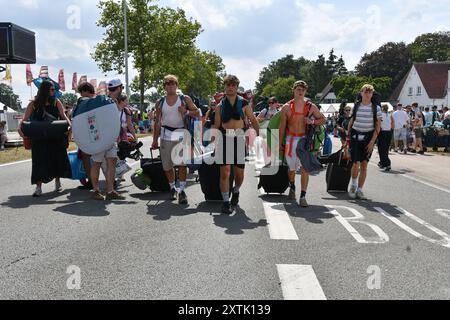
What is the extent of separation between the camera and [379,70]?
302ft

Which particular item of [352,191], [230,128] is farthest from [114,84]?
[352,191]

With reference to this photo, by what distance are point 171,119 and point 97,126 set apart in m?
1.23

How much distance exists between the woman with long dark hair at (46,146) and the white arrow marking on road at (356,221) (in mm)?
4681

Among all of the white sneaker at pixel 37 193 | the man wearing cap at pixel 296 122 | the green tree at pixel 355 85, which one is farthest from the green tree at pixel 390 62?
the white sneaker at pixel 37 193

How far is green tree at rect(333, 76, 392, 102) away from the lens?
278ft

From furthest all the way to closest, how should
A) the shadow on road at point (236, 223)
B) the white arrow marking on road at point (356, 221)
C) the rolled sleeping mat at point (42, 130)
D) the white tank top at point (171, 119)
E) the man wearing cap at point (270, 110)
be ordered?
the man wearing cap at point (270, 110), the rolled sleeping mat at point (42, 130), the white tank top at point (171, 119), the shadow on road at point (236, 223), the white arrow marking on road at point (356, 221)

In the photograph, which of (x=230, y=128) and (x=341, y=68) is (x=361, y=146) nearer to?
(x=230, y=128)

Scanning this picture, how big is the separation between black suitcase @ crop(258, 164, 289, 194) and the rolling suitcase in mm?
1049

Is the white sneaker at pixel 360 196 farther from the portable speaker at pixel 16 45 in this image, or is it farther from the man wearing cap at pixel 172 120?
the portable speaker at pixel 16 45

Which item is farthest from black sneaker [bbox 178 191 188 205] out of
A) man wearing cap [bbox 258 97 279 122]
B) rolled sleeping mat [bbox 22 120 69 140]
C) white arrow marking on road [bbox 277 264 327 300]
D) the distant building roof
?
the distant building roof

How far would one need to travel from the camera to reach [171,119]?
25.9 ft

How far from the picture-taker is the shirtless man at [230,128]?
7.27 meters

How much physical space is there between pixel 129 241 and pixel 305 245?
194 centimetres

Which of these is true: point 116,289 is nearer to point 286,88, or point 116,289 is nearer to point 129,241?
point 129,241
